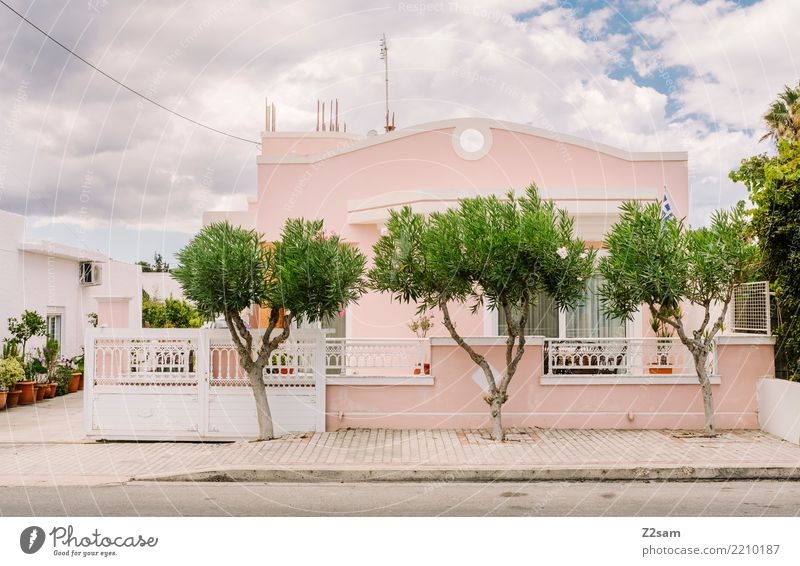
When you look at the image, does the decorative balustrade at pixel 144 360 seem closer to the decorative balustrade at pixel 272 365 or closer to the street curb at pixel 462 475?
the decorative balustrade at pixel 272 365

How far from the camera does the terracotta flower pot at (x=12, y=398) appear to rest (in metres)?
15.1

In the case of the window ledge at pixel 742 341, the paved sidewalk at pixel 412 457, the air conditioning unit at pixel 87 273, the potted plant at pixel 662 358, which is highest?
the air conditioning unit at pixel 87 273

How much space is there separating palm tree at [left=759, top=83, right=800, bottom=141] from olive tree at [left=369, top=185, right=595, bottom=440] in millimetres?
17268

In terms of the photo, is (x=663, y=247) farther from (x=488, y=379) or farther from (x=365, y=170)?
(x=365, y=170)

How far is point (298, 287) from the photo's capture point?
987cm

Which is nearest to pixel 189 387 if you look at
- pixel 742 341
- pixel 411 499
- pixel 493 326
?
pixel 411 499

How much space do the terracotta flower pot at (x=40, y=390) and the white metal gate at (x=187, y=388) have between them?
6141mm

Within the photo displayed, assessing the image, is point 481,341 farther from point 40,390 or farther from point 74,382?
point 74,382

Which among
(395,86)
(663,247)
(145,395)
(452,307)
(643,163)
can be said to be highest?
(395,86)

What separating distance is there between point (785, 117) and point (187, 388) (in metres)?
22.2

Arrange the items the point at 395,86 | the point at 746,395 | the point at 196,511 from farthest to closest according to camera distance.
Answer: the point at 395,86 → the point at 746,395 → the point at 196,511

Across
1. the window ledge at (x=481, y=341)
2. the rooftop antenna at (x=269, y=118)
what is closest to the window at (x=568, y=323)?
the window ledge at (x=481, y=341)

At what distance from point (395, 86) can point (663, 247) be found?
896cm

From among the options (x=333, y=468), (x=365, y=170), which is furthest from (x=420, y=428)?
(x=365, y=170)
